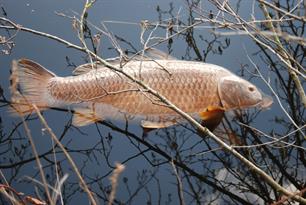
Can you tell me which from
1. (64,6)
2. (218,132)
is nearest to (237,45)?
(64,6)

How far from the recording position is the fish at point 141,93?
5.20ft

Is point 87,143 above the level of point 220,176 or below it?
below

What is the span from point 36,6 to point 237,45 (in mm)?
2866

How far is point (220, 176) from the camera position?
3346mm

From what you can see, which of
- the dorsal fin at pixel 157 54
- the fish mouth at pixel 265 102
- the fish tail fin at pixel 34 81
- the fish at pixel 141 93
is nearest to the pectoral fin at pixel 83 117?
the fish at pixel 141 93

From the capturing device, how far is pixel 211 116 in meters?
1.52

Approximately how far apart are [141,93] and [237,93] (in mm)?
453

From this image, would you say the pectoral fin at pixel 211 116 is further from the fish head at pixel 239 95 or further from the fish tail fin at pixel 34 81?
the fish tail fin at pixel 34 81

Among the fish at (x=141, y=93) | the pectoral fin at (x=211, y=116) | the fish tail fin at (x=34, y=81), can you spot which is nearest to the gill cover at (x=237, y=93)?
the fish at (x=141, y=93)

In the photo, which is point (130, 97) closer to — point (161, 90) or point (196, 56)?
point (161, 90)

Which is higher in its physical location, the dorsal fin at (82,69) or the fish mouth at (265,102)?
the dorsal fin at (82,69)

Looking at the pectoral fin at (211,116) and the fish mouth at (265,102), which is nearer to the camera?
the pectoral fin at (211,116)

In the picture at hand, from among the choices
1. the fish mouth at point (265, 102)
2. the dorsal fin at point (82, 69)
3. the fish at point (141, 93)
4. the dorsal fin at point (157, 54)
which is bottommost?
the fish mouth at point (265, 102)

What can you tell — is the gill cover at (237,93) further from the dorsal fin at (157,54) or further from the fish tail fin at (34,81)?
the fish tail fin at (34,81)
